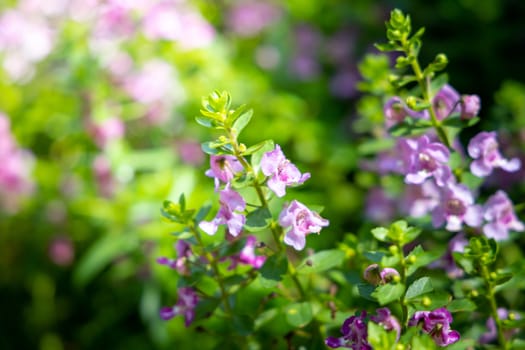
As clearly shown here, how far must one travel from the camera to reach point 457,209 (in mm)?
1013

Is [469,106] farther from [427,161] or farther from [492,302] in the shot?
[492,302]

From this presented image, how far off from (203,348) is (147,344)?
28cm

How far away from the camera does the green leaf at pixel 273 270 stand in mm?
890

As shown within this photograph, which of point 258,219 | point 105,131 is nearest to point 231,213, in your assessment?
point 258,219

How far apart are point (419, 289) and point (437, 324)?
0.05 metres

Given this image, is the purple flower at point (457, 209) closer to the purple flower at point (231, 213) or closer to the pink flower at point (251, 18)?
the purple flower at point (231, 213)

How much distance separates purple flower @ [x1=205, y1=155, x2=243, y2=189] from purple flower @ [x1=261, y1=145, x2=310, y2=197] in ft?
0.18

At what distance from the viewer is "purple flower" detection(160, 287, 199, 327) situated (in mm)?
980

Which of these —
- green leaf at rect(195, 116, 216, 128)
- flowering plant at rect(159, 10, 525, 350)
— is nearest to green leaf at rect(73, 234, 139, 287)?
flowering plant at rect(159, 10, 525, 350)

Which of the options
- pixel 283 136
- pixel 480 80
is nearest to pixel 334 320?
pixel 283 136

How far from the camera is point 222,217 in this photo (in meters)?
0.88

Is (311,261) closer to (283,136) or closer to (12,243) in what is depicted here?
(283,136)

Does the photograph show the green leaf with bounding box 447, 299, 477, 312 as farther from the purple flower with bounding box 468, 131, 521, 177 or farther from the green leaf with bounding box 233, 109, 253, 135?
the green leaf with bounding box 233, 109, 253, 135

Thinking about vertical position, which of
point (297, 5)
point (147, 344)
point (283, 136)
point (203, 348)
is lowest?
point (147, 344)
